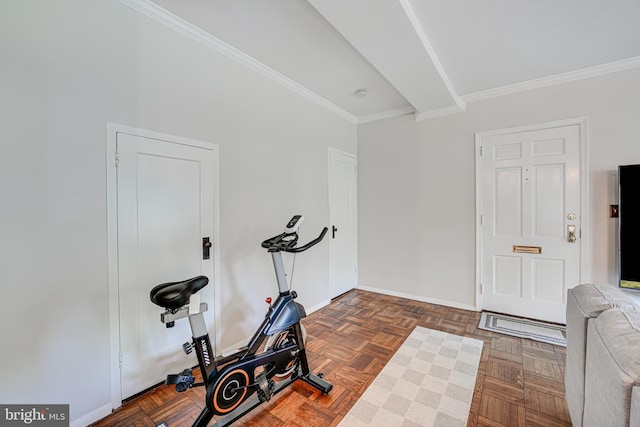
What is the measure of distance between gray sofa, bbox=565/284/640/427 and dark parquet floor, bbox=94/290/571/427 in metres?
0.37

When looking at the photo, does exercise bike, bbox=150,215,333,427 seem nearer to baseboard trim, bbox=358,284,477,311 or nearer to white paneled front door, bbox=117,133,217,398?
white paneled front door, bbox=117,133,217,398

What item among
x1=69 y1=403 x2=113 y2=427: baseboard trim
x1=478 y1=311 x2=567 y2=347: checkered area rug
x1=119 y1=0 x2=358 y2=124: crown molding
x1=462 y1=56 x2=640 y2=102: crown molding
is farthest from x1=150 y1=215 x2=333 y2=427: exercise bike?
x1=462 y1=56 x2=640 y2=102: crown molding

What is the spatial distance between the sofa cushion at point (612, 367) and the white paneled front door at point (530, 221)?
2134 millimetres

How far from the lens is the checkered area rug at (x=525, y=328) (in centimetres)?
254

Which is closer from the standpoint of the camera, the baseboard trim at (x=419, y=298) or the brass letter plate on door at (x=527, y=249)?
the brass letter plate on door at (x=527, y=249)

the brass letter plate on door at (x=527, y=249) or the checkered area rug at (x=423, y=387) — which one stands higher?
the brass letter plate on door at (x=527, y=249)

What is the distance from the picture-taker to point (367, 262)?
4086mm

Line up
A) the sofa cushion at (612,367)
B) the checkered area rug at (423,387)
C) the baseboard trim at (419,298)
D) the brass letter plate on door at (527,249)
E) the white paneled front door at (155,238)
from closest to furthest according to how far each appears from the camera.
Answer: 1. the sofa cushion at (612,367)
2. the checkered area rug at (423,387)
3. the white paneled front door at (155,238)
4. the brass letter plate on door at (527,249)
5. the baseboard trim at (419,298)

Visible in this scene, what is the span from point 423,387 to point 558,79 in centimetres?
330

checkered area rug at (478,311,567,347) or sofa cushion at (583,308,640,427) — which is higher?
sofa cushion at (583,308,640,427)

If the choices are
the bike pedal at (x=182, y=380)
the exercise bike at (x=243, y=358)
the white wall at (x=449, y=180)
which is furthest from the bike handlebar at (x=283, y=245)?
the white wall at (x=449, y=180)

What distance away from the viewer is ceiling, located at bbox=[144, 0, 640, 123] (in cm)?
181

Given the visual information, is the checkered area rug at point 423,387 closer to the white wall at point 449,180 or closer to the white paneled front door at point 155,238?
the white wall at point 449,180

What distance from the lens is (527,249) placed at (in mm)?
2951
